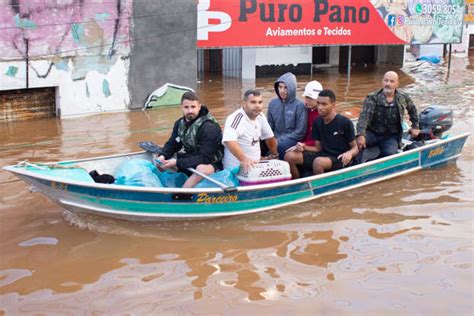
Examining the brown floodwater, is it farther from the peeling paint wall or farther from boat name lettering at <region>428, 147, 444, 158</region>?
the peeling paint wall

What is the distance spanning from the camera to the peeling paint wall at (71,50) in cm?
1256

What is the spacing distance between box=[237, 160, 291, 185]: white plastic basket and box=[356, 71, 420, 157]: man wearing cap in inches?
64.1

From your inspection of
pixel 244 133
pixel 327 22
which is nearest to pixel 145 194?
pixel 244 133

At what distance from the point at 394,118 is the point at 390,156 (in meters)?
0.61

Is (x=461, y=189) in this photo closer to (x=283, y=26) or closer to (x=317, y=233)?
(x=317, y=233)

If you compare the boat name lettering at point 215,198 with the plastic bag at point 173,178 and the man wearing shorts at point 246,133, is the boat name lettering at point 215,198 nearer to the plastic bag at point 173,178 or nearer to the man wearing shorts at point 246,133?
the man wearing shorts at point 246,133

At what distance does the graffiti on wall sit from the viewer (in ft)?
41.0

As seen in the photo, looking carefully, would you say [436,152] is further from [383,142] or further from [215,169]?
[215,169]

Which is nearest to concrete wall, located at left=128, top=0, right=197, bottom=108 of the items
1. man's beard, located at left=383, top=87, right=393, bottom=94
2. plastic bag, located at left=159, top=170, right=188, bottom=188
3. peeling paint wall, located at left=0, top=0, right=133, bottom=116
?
peeling paint wall, located at left=0, top=0, right=133, bottom=116

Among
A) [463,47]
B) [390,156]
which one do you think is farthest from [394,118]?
[463,47]

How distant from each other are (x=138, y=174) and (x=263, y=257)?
1.95 m

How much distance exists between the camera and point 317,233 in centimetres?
660

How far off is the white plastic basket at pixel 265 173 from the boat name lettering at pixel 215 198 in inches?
11.2

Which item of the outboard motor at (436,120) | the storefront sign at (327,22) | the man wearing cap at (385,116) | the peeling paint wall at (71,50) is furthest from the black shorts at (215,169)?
the storefront sign at (327,22)
